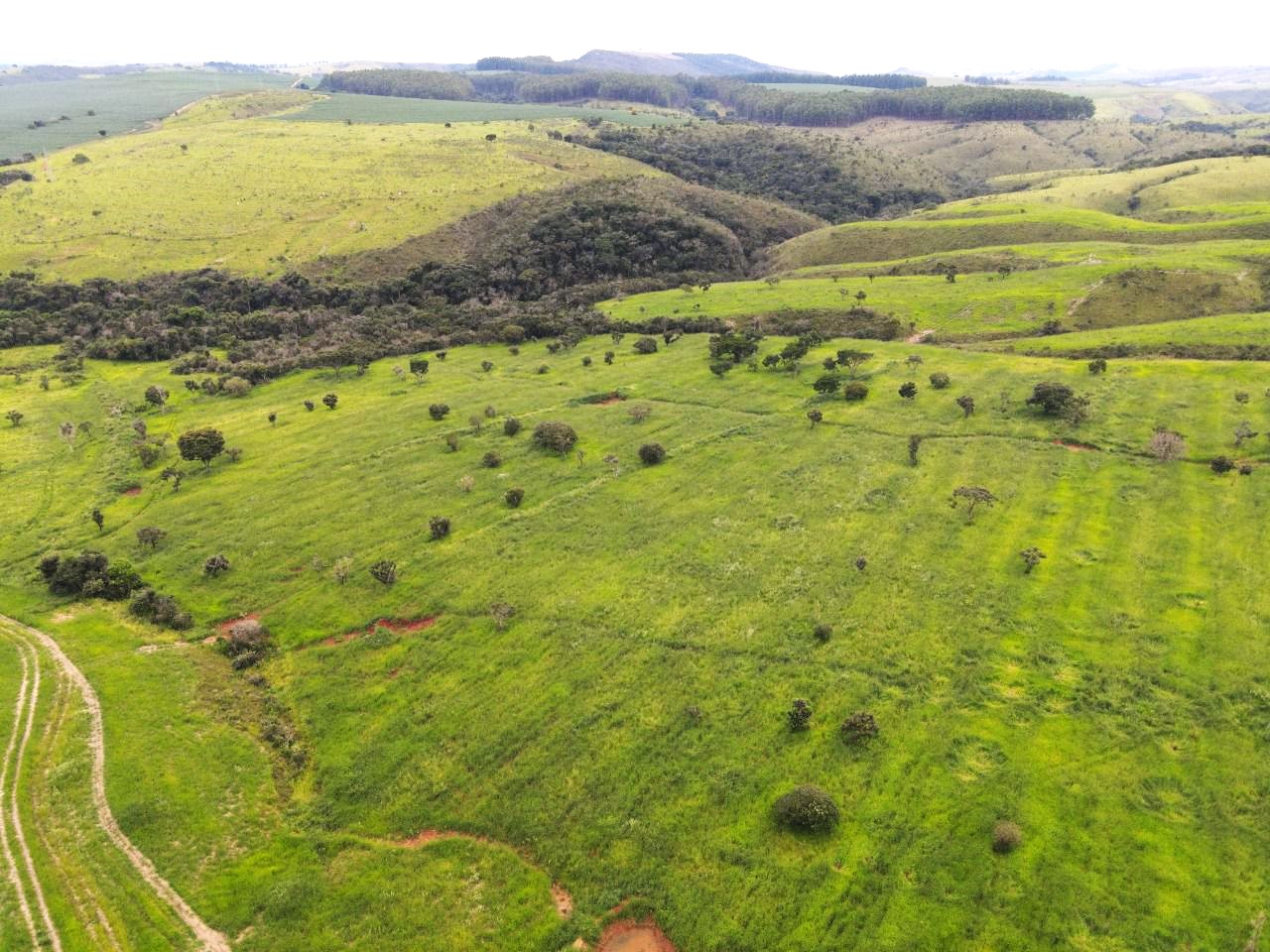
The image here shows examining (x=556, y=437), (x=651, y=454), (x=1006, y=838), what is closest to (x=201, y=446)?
(x=556, y=437)

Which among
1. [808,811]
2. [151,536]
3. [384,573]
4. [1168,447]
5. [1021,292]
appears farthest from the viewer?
[1021,292]

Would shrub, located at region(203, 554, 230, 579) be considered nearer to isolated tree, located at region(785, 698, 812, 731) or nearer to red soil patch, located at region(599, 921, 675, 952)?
red soil patch, located at region(599, 921, 675, 952)

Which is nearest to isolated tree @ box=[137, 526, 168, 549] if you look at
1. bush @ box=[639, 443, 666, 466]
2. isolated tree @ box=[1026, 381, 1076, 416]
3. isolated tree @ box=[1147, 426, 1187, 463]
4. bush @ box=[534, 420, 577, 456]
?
bush @ box=[534, 420, 577, 456]

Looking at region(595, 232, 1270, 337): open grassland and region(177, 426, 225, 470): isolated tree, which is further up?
region(595, 232, 1270, 337): open grassland

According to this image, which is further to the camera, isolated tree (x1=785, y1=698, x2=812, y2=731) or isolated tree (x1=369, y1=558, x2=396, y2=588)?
isolated tree (x1=369, y1=558, x2=396, y2=588)

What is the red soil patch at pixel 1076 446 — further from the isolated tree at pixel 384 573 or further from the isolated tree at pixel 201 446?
the isolated tree at pixel 201 446

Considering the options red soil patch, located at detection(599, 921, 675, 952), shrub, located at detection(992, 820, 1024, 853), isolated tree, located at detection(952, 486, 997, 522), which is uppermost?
isolated tree, located at detection(952, 486, 997, 522)

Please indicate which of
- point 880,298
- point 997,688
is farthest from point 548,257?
point 997,688

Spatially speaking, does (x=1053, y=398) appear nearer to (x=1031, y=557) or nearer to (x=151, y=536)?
(x=1031, y=557)
